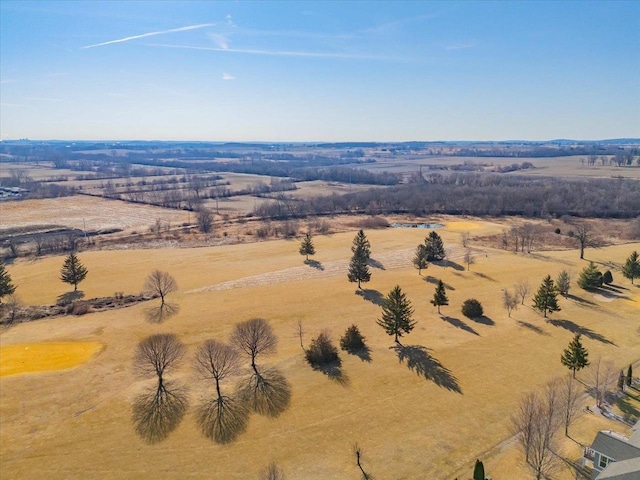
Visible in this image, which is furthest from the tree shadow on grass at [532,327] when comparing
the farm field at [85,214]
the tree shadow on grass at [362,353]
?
the farm field at [85,214]

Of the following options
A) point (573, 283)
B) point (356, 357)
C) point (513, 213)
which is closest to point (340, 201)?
point (513, 213)

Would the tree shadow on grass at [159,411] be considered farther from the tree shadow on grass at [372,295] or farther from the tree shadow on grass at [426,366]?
the tree shadow on grass at [372,295]

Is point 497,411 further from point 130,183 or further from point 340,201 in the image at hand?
point 130,183

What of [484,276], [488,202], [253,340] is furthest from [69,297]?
[488,202]

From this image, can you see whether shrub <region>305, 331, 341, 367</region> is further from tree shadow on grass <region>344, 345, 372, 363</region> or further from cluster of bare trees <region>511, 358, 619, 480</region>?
cluster of bare trees <region>511, 358, 619, 480</region>

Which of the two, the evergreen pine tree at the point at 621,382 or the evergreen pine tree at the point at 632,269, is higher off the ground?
the evergreen pine tree at the point at 632,269

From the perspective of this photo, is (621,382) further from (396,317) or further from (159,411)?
(159,411)

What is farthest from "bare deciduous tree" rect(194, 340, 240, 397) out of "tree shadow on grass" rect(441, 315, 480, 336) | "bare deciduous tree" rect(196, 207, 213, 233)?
"bare deciduous tree" rect(196, 207, 213, 233)
